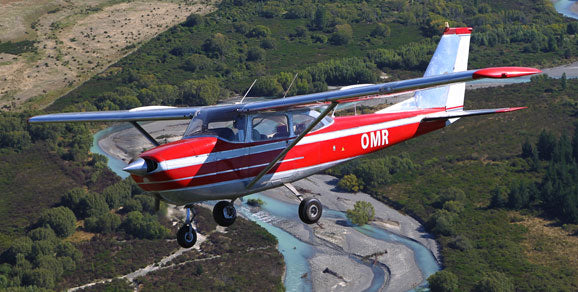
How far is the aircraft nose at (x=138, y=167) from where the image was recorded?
59.2 feet

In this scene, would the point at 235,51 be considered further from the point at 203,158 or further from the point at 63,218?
the point at 203,158

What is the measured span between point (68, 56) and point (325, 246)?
69.3 metres

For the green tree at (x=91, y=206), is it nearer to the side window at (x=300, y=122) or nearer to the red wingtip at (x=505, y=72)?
the side window at (x=300, y=122)

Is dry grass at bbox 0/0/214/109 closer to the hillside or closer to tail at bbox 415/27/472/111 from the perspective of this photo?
the hillside

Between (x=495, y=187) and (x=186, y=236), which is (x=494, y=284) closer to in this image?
(x=495, y=187)

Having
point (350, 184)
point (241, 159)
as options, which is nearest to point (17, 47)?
point (350, 184)

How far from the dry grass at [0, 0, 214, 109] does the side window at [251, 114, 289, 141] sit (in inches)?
3661

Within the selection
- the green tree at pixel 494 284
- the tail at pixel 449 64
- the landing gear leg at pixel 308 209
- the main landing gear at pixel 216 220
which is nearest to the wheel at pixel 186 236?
the main landing gear at pixel 216 220

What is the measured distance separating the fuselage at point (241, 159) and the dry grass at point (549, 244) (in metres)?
50.4

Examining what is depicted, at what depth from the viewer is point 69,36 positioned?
129 meters

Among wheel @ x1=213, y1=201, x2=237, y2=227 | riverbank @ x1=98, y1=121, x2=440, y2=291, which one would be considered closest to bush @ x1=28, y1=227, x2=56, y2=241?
riverbank @ x1=98, y1=121, x2=440, y2=291

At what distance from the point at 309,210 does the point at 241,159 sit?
10.9 feet

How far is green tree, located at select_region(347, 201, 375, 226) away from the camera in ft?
255

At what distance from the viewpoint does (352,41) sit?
147 meters
